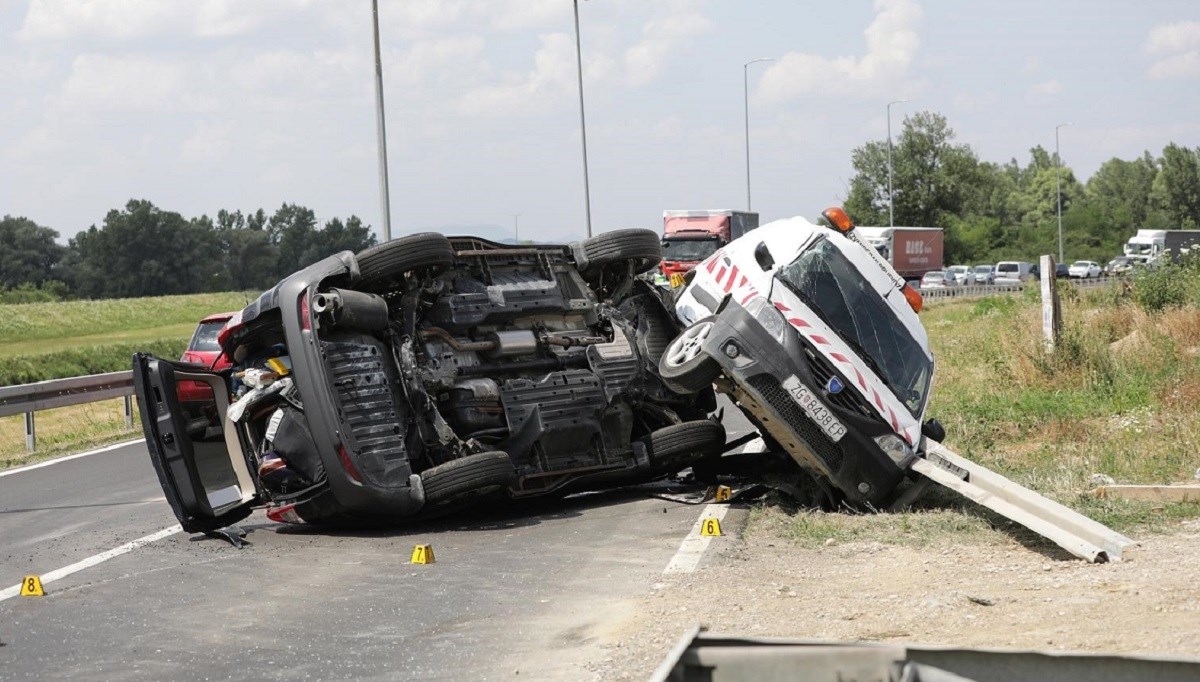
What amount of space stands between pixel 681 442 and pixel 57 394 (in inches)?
422

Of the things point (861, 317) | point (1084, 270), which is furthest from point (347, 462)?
point (1084, 270)

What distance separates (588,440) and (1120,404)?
6.10 m

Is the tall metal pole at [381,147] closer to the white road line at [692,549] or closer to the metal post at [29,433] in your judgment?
the metal post at [29,433]

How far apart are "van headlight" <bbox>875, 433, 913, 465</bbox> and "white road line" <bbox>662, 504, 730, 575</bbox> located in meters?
1.17

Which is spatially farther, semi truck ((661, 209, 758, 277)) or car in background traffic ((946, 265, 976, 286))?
car in background traffic ((946, 265, 976, 286))

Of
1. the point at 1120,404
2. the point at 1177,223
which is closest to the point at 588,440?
the point at 1120,404

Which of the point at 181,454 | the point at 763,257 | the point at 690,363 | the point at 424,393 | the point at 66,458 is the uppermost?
the point at 763,257

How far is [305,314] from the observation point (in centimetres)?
912

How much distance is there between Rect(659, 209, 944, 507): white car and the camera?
9.15 metres

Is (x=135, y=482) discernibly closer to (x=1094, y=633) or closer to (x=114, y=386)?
(x=114, y=386)

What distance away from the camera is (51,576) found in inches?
327

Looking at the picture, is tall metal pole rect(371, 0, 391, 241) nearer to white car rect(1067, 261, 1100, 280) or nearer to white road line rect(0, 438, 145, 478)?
white road line rect(0, 438, 145, 478)

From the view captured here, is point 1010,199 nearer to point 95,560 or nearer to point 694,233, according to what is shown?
point 694,233

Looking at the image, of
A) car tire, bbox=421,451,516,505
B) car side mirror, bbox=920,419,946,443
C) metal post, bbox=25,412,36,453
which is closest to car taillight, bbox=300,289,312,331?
car tire, bbox=421,451,516,505
